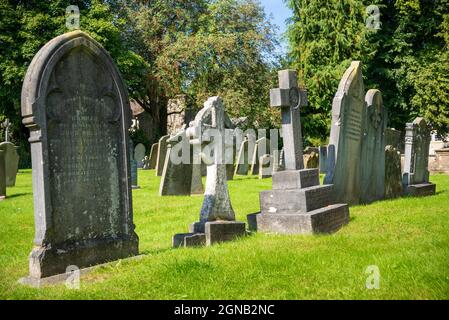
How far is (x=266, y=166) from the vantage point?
65.9ft

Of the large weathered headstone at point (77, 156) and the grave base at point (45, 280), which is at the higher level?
the large weathered headstone at point (77, 156)

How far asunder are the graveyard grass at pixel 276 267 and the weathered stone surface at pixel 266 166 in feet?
37.7

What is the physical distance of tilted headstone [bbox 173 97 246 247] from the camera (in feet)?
22.3

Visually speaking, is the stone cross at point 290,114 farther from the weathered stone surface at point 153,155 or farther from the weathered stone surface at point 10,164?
the weathered stone surface at point 153,155

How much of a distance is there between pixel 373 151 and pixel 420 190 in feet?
8.01

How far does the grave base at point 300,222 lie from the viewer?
23.7 feet

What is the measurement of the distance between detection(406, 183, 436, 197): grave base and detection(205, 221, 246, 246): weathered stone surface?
7.30m

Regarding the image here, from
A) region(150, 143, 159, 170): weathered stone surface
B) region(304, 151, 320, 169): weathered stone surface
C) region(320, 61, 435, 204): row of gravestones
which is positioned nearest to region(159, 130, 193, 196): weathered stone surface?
region(320, 61, 435, 204): row of gravestones

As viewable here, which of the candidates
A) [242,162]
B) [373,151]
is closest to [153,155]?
[242,162]

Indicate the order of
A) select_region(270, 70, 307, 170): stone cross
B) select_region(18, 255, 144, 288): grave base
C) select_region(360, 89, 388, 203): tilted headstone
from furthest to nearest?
select_region(360, 89, 388, 203): tilted headstone < select_region(270, 70, 307, 170): stone cross < select_region(18, 255, 144, 288): grave base

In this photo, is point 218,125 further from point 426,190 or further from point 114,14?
point 114,14

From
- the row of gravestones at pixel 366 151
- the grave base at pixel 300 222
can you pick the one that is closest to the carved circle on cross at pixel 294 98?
the row of gravestones at pixel 366 151

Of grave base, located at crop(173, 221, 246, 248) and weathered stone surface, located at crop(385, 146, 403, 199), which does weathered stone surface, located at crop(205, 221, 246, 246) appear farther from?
weathered stone surface, located at crop(385, 146, 403, 199)

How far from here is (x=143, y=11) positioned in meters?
34.9
